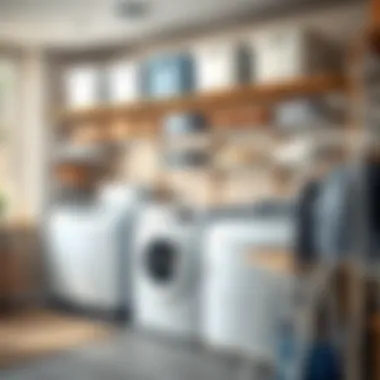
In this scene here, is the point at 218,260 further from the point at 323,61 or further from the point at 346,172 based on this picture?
the point at 323,61

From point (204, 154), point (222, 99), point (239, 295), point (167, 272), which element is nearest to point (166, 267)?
point (167, 272)

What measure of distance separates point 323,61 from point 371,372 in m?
0.67

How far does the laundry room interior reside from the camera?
4.70ft

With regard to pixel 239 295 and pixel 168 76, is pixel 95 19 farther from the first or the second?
pixel 239 295

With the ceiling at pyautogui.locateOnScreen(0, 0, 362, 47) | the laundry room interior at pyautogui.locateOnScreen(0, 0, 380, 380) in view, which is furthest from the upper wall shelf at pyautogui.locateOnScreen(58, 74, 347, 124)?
the ceiling at pyautogui.locateOnScreen(0, 0, 362, 47)

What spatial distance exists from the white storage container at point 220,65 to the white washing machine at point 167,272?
34cm

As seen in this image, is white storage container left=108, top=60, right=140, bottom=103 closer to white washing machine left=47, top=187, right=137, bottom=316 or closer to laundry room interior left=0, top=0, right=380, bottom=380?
laundry room interior left=0, top=0, right=380, bottom=380

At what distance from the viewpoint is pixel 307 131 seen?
144 cm

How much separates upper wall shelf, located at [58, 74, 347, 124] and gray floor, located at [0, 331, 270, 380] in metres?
0.56

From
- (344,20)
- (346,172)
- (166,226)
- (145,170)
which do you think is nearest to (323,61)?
(344,20)

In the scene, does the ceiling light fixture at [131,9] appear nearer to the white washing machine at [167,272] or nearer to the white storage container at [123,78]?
the white storage container at [123,78]

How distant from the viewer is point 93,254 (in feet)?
5.60

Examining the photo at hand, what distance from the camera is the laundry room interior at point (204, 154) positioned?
1.43 meters

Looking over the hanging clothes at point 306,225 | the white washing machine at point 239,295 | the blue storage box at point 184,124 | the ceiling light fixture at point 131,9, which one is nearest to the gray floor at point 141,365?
the white washing machine at point 239,295
